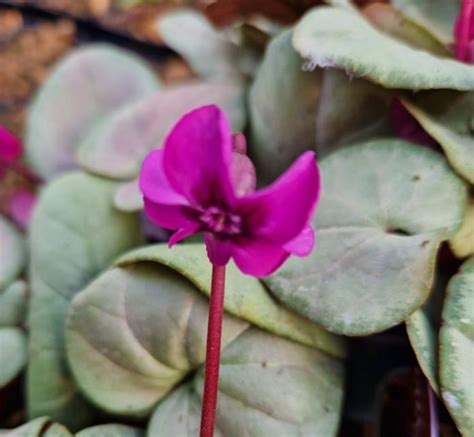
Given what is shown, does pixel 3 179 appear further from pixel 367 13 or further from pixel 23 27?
pixel 367 13

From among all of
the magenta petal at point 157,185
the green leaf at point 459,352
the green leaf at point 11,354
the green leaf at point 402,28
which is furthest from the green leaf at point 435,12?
the green leaf at point 11,354

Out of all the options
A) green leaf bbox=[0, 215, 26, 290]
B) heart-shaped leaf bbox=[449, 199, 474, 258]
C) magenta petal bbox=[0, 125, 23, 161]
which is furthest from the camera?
magenta petal bbox=[0, 125, 23, 161]

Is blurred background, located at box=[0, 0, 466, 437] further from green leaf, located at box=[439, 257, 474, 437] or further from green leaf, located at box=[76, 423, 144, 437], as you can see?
green leaf, located at box=[76, 423, 144, 437]

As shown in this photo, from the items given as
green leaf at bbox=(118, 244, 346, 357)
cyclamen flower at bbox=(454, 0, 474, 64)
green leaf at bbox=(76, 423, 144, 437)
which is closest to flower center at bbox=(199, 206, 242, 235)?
green leaf at bbox=(118, 244, 346, 357)

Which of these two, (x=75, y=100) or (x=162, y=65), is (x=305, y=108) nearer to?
(x=75, y=100)

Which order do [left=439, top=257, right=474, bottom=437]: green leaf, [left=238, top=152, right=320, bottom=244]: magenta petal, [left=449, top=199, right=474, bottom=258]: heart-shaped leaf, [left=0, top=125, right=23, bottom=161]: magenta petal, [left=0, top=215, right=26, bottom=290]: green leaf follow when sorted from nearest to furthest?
1. [left=238, top=152, right=320, bottom=244]: magenta petal
2. [left=439, top=257, right=474, bottom=437]: green leaf
3. [left=449, top=199, right=474, bottom=258]: heart-shaped leaf
4. [left=0, top=215, right=26, bottom=290]: green leaf
5. [left=0, top=125, right=23, bottom=161]: magenta petal

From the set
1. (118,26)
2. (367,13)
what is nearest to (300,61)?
(367,13)

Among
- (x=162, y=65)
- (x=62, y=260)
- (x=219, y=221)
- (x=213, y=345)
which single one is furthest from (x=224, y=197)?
(x=162, y=65)
